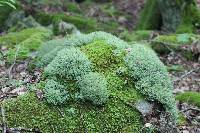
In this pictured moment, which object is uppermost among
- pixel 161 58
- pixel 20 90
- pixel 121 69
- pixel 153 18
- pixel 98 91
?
pixel 121 69

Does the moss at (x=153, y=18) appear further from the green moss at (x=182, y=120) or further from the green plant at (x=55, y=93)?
→ the green plant at (x=55, y=93)

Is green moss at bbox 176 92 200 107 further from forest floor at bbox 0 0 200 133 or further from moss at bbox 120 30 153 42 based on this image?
moss at bbox 120 30 153 42

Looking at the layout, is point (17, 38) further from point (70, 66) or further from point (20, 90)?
point (70, 66)

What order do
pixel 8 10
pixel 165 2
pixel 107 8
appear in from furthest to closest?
pixel 107 8, pixel 8 10, pixel 165 2

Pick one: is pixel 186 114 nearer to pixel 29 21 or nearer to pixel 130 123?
pixel 130 123

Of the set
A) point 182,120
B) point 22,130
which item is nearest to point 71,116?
point 22,130

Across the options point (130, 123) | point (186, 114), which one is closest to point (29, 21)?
point (186, 114)

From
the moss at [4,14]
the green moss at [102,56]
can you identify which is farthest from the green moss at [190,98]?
the moss at [4,14]

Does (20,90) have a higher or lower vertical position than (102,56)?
lower
